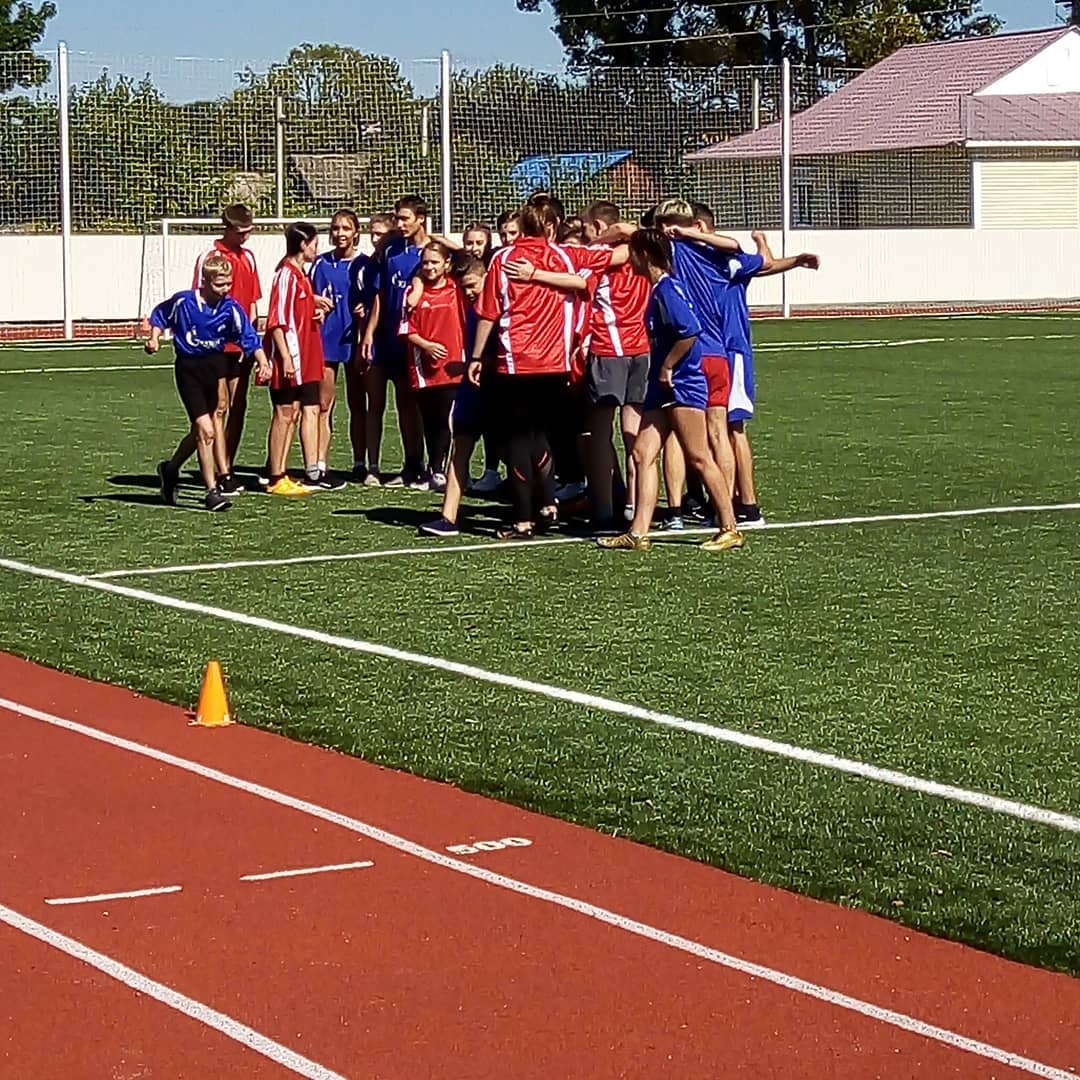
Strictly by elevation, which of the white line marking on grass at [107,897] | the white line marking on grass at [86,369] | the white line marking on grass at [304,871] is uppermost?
the white line marking on grass at [86,369]

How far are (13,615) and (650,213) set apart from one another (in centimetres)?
421

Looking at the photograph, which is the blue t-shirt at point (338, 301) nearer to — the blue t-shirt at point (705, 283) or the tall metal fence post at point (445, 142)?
the blue t-shirt at point (705, 283)

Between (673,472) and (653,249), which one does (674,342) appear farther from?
(673,472)

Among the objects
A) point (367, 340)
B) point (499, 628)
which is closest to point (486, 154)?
point (367, 340)

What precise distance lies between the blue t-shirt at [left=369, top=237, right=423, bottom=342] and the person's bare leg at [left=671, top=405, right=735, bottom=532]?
3244 mm

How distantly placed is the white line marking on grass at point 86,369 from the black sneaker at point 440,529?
15469 mm

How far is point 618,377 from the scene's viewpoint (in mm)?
12055

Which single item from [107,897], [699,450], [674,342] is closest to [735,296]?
[674,342]

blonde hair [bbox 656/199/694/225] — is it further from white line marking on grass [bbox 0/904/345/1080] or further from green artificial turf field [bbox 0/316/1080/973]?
white line marking on grass [bbox 0/904/345/1080]

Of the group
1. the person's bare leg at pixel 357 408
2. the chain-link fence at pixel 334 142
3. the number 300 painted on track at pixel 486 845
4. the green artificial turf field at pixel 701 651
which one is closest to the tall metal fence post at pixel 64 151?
the chain-link fence at pixel 334 142

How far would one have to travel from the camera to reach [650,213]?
12.0 m

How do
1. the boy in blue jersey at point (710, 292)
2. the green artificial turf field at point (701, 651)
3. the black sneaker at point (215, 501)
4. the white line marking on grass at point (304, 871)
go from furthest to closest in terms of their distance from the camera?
the black sneaker at point (215, 501)
the boy in blue jersey at point (710, 292)
the green artificial turf field at point (701, 651)
the white line marking on grass at point (304, 871)

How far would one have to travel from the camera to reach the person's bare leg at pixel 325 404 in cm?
1449

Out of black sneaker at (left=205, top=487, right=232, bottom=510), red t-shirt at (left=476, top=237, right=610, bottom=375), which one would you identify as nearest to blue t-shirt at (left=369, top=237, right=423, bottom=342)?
black sneaker at (left=205, top=487, right=232, bottom=510)
